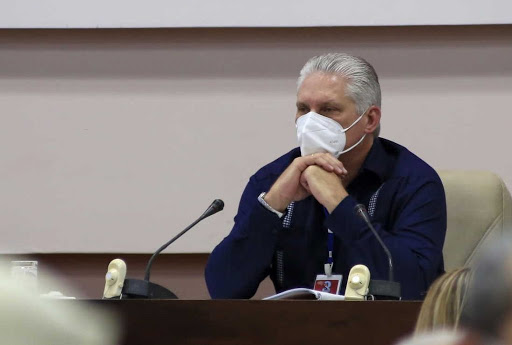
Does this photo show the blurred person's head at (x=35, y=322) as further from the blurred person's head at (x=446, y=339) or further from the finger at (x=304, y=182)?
the finger at (x=304, y=182)

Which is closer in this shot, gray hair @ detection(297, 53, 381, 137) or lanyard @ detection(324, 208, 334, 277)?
lanyard @ detection(324, 208, 334, 277)

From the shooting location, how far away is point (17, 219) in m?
3.43

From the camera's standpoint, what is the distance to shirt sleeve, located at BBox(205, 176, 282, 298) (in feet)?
8.89

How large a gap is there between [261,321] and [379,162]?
3.64 ft

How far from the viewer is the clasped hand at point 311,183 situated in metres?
2.68

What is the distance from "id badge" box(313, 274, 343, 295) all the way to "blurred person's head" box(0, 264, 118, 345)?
169 cm

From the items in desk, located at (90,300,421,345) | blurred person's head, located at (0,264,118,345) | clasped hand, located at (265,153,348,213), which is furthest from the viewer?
clasped hand, located at (265,153,348,213)

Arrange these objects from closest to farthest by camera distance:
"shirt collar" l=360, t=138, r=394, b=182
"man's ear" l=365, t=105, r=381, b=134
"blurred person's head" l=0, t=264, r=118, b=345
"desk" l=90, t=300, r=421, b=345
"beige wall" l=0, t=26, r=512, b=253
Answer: "blurred person's head" l=0, t=264, r=118, b=345, "desk" l=90, t=300, r=421, b=345, "shirt collar" l=360, t=138, r=394, b=182, "man's ear" l=365, t=105, r=381, b=134, "beige wall" l=0, t=26, r=512, b=253

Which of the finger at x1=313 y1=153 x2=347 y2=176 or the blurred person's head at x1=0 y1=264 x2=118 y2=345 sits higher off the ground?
the finger at x1=313 y1=153 x2=347 y2=176

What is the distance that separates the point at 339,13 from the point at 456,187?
0.76m

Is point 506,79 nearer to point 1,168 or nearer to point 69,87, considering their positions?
point 69,87

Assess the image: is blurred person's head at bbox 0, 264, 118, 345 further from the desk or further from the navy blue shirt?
the navy blue shirt

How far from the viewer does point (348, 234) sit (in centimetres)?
261

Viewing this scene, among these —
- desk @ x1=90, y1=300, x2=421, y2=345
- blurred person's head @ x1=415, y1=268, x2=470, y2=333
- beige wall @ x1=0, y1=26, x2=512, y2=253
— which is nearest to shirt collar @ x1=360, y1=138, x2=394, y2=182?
beige wall @ x1=0, y1=26, x2=512, y2=253
